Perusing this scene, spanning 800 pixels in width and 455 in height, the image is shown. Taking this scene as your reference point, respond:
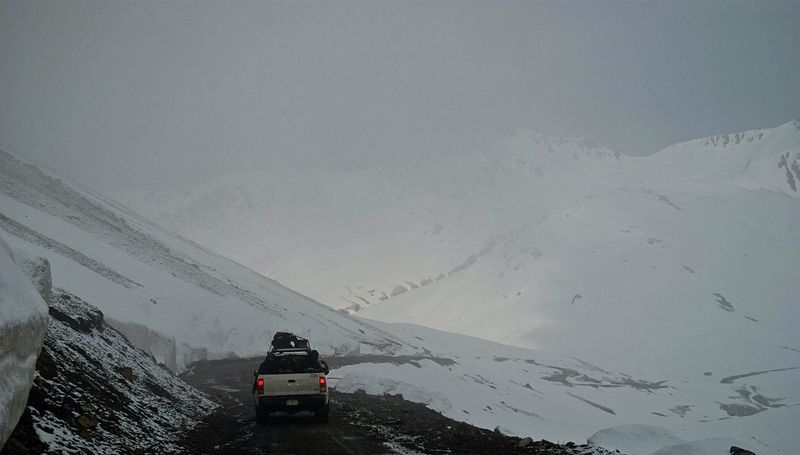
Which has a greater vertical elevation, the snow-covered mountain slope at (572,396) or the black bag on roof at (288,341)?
the snow-covered mountain slope at (572,396)

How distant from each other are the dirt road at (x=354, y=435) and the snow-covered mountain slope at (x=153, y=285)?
22726 mm

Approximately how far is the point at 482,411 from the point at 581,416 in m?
32.1

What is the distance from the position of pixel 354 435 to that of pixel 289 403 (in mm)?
2599

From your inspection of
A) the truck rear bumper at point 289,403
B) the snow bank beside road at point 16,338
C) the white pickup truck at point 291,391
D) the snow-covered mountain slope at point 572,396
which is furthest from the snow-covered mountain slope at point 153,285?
the snow bank beside road at point 16,338

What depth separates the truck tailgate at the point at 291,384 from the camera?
1795 centimetres

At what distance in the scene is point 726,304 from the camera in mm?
199250

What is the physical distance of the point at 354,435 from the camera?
16422 mm

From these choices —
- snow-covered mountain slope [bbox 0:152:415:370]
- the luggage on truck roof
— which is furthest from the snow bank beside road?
the luggage on truck roof

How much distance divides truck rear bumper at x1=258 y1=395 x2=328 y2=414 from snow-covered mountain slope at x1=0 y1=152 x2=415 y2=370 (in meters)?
23.9

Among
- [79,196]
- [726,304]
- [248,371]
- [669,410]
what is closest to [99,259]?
[248,371]

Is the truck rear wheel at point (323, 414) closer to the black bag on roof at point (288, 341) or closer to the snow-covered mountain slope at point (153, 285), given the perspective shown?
the snow-covered mountain slope at point (153, 285)

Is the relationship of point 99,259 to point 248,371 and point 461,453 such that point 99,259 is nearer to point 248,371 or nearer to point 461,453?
point 248,371

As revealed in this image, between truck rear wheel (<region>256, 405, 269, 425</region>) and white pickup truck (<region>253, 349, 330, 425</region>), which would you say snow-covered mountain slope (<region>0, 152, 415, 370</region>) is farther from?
white pickup truck (<region>253, 349, 330, 425</region>)

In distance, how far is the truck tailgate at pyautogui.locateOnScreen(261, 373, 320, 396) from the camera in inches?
707
